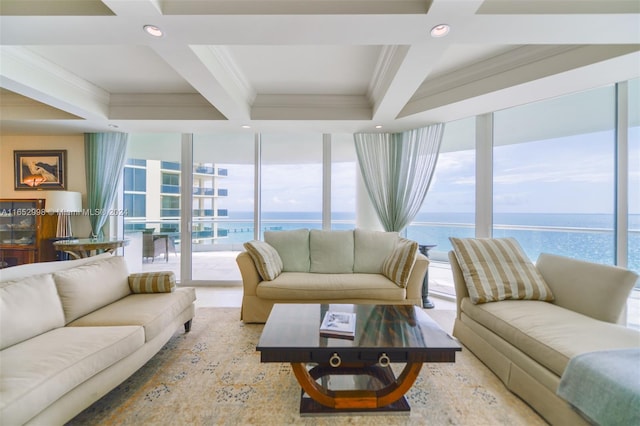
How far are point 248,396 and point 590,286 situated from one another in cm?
252

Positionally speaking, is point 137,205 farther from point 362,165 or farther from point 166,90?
point 362,165

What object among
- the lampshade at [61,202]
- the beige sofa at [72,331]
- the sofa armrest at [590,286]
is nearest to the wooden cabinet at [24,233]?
the lampshade at [61,202]

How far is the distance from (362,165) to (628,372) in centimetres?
330

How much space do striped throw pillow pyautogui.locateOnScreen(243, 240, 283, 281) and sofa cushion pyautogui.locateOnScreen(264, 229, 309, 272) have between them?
25 centimetres

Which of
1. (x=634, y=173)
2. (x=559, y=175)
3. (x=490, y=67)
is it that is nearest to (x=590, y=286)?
(x=634, y=173)

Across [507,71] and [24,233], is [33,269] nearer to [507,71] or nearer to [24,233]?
[24,233]

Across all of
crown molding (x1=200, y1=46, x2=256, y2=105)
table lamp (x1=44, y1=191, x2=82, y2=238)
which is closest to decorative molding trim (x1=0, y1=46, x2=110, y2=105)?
table lamp (x1=44, y1=191, x2=82, y2=238)

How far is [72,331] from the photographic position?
1638 millimetres

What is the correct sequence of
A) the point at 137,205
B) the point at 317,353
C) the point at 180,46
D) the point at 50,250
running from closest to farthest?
the point at 317,353
the point at 180,46
the point at 50,250
the point at 137,205

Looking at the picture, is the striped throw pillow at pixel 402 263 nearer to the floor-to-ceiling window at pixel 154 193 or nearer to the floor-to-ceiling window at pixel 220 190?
the floor-to-ceiling window at pixel 220 190

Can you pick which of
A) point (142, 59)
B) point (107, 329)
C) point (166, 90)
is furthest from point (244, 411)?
point (166, 90)

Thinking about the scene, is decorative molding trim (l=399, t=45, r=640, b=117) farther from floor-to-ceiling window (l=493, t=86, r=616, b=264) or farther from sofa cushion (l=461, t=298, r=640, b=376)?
sofa cushion (l=461, t=298, r=640, b=376)

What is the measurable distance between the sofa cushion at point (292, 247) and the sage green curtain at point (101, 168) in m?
2.75

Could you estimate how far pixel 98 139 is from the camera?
4.07 metres
